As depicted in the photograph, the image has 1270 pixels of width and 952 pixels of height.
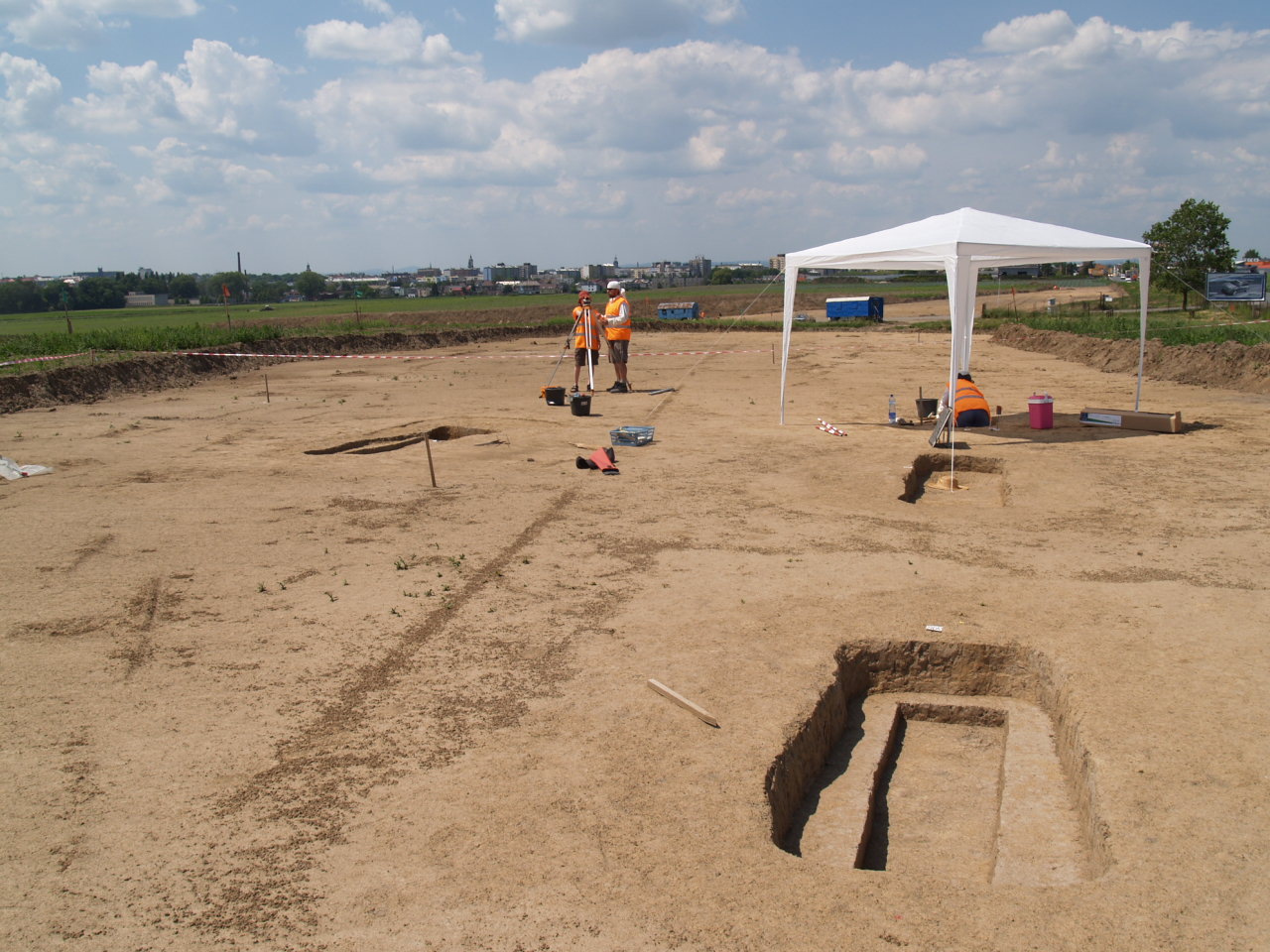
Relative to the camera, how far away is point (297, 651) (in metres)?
6.09

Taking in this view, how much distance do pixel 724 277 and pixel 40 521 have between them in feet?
369

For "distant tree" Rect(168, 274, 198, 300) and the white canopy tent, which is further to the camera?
"distant tree" Rect(168, 274, 198, 300)

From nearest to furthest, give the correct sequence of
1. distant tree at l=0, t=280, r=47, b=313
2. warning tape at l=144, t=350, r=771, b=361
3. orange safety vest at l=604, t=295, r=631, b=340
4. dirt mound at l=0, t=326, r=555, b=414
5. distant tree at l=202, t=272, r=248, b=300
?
orange safety vest at l=604, t=295, r=631, b=340 → dirt mound at l=0, t=326, r=555, b=414 → warning tape at l=144, t=350, r=771, b=361 → distant tree at l=0, t=280, r=47, b=313 → distant tree at l=202, t=272, r=248, b=300

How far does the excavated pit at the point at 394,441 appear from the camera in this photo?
41.7ft

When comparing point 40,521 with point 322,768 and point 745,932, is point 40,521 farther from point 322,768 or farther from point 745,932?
point 745,932

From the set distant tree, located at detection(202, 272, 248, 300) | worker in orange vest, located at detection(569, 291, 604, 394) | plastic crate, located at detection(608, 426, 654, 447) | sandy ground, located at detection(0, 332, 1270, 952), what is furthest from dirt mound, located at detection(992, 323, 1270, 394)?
distant tree, located at detection(202, 272, 248, 300)

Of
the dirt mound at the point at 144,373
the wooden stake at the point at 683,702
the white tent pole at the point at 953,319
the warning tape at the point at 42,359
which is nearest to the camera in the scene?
the wooden stake at the point at 683,702

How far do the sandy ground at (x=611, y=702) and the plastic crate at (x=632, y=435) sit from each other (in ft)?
4.39

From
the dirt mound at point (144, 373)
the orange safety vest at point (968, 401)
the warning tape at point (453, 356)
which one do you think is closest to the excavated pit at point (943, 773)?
the orange safety vest at point (968, 401)

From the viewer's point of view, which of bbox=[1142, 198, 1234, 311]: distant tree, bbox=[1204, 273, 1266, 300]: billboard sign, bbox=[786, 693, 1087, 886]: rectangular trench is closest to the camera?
bbox=[786, 693, 1087, 886]: rectangular trench

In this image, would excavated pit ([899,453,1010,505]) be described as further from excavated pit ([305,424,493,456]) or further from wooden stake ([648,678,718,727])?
excavated pit ([305,424,493,456])

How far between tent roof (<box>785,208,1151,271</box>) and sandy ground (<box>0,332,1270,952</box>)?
111 inches

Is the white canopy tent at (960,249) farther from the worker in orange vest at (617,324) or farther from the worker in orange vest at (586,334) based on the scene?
the worker in orange vest at (586,334)

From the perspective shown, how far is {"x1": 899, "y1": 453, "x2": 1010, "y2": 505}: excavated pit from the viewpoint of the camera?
10.7 meters
